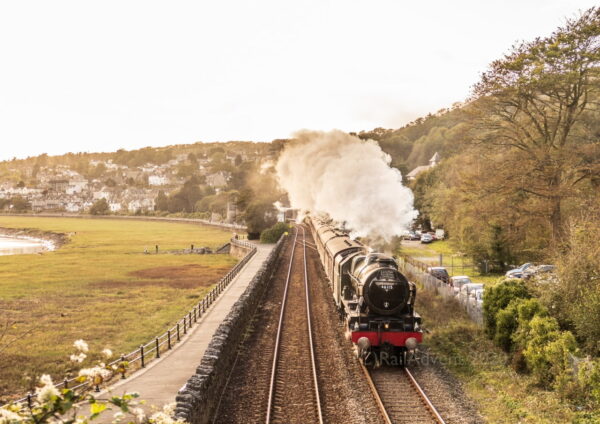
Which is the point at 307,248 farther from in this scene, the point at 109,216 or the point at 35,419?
the point at 109,216

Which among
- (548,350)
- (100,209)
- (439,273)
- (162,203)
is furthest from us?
(100,209)

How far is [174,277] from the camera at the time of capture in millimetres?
45312

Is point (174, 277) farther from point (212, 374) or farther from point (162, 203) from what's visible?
point (162, 203)

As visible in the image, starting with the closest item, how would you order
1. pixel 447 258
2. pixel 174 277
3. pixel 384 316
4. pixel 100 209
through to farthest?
pixel 384 316 < pixel 174 277 < pixel 447 258 < pixel 100 209

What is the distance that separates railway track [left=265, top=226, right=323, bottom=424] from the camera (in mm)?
12727

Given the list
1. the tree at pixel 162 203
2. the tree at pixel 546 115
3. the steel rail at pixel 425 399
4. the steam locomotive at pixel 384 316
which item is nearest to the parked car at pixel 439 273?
the tree at pixel 546 115

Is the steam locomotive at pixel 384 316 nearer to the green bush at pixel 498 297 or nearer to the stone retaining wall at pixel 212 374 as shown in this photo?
the stone retaining wall at pixel 212 374

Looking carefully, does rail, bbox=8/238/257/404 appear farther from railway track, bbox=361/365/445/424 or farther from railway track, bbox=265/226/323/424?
railway track, bbox=361/365/445/424

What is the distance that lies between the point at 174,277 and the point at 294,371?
A: 31543 millimetres

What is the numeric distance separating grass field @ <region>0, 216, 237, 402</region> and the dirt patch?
76 mm

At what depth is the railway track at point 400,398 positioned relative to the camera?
1235 cm

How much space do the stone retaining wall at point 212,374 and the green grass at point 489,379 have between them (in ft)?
22.8

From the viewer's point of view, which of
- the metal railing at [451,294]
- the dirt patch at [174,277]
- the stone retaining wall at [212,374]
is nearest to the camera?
the stone retaining wall at [212,374]

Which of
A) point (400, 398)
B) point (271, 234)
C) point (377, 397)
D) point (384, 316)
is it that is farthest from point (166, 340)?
point (271, 234)
